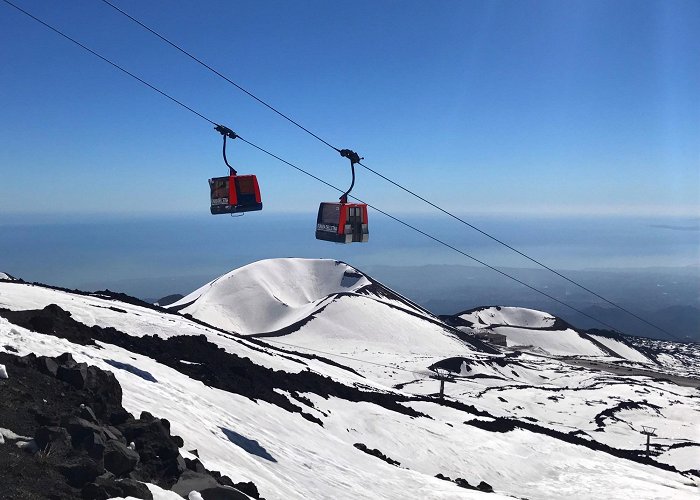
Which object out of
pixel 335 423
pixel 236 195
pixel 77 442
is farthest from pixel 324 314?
pixel 77 442

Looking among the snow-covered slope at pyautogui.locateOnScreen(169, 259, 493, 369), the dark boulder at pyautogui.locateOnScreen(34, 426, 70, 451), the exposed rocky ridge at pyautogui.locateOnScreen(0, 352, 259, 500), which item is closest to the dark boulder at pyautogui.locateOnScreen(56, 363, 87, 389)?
the exposed rocky ridge at pyautogui.locateOnScreen(0, 352, 259, 500)

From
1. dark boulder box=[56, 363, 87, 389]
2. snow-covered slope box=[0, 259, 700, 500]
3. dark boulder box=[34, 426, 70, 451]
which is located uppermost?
dark boulder box=[56, 363, 87, 389]

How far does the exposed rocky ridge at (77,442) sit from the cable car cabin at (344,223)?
1032 cm

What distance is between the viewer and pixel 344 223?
72.1 ft

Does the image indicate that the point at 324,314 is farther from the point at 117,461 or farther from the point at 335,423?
the point at 117,461

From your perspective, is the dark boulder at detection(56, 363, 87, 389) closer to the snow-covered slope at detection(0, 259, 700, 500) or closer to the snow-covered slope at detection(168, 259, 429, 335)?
the snow-covered slope at detection(0, 259, 700, 500)

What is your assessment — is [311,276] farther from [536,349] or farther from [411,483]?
[411,483]

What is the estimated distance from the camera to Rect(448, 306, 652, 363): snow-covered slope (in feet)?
456

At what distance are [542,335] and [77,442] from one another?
5769 inches

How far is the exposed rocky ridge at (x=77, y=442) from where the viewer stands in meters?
9.36

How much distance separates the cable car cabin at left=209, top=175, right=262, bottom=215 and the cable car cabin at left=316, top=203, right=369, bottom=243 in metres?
2.66

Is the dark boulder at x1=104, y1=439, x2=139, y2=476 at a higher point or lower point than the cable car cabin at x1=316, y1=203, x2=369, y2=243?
lower

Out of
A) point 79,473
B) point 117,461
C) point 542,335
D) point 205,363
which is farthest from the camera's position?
point 542,335

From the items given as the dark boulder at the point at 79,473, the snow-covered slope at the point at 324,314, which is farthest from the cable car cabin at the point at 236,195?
the snow-covered slope at the point at 324,314
